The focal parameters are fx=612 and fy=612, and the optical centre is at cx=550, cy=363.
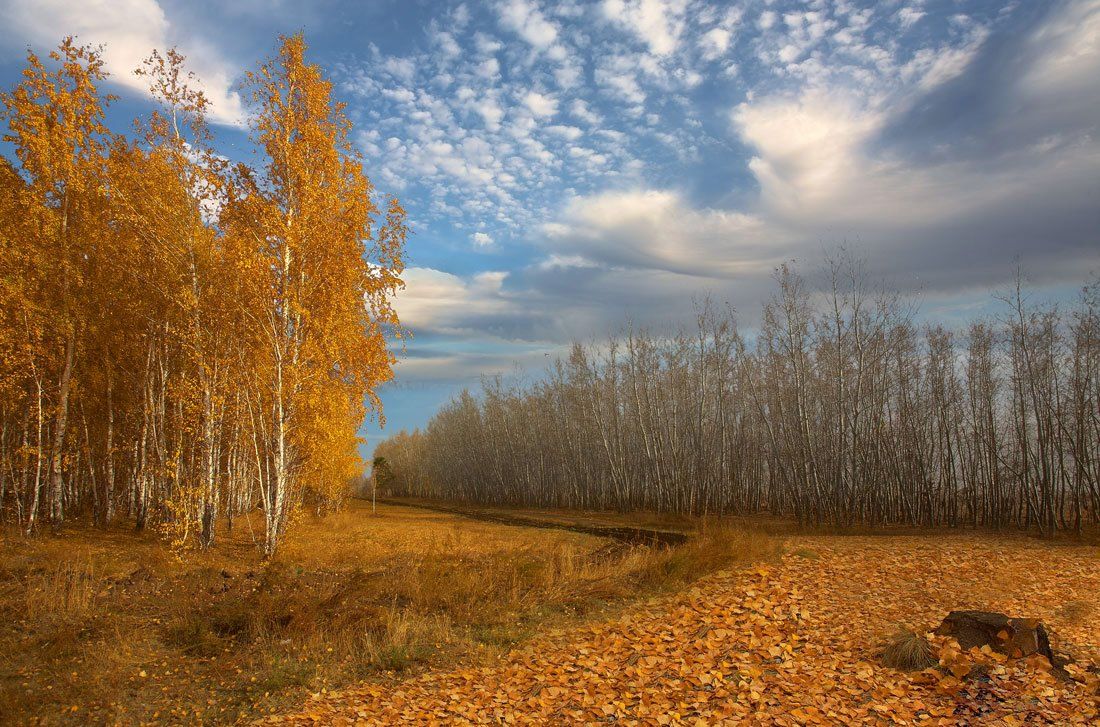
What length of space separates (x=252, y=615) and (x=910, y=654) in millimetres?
9110

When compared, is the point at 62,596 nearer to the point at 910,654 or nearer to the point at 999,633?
the point at 910,654

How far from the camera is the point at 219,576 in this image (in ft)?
39.9

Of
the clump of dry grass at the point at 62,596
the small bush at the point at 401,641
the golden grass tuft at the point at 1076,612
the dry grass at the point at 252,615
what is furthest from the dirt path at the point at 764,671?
the clump of dry grass at the point at 62,596

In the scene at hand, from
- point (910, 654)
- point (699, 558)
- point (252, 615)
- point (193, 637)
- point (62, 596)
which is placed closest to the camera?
point (910, 654)

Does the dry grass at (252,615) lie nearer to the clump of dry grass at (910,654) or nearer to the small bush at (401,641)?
the small bush at (401,641)

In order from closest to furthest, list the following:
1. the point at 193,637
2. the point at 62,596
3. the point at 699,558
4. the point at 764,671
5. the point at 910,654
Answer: the point at 910,654 → the point at 764,671 → the point at 193,637 → the point at 62,596 → the point at 699,558

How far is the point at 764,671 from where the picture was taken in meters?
7.81

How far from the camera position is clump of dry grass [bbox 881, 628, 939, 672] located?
7.57 meters

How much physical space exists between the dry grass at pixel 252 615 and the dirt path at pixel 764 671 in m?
0.83

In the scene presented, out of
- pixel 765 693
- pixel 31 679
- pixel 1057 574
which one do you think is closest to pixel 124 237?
pixel 31 679

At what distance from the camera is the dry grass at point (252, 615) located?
23.8 ft

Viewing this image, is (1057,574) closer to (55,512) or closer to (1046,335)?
(1046,335)

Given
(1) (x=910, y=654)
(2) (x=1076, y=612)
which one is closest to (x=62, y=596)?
(1) (x=910, y=654)

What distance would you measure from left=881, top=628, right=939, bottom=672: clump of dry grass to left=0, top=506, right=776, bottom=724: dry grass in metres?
4.37
